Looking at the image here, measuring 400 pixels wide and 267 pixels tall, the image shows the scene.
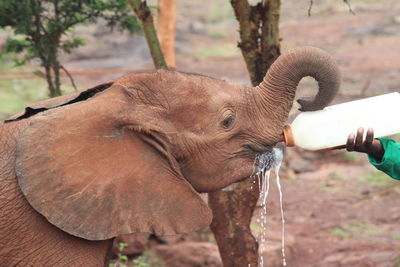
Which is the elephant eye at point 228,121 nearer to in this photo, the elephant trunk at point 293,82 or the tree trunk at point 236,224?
the elephant trunk at point 293,82

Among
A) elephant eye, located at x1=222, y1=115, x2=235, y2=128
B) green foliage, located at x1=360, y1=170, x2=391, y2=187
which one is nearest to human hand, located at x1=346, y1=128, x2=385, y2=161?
elephant eye, located at x1=222, y1=115, x2=235, y2=128

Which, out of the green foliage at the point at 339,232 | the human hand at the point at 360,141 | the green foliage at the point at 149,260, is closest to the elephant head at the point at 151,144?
the human hand at the point at 360,141

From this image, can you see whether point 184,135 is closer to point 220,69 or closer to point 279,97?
point 279,97

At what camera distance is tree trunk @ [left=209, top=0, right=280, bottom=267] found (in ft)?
20.5

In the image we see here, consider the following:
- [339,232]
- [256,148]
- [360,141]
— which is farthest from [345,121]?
[339,232]

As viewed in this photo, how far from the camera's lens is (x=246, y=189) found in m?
6.33

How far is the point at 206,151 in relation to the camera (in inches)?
180

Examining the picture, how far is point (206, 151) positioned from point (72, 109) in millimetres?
799

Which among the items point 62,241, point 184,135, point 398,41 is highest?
point 184,135

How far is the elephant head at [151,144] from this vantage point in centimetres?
409

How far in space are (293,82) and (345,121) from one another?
0.37 m

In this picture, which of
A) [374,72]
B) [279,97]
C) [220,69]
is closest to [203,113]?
[279,97]

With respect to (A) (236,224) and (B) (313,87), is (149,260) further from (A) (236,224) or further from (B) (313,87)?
(B) (313,87)

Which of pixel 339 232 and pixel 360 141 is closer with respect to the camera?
pixel 360 141
